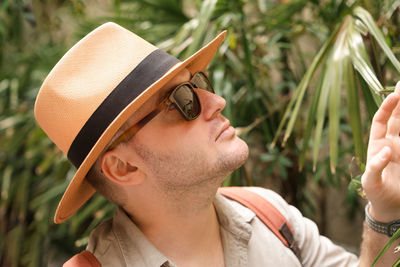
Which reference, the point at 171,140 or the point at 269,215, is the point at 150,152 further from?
the point at 269,215

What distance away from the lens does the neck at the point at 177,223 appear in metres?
1.07

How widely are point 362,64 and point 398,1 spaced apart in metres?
0.31

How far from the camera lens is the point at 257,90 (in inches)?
71.7

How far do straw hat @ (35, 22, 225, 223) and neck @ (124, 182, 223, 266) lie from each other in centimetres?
17

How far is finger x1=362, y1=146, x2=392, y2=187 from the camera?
808 millimetres

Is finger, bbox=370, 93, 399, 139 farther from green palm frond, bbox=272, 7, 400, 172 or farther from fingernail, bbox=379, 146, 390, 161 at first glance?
green palm frond, bbox=272, 7, 400, 172

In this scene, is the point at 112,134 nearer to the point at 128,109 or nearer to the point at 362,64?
the point at 128,109

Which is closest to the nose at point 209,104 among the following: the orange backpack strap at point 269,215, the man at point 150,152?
the man at point 150,152

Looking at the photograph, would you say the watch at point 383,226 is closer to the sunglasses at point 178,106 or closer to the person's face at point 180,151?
the person's face at point 180,151

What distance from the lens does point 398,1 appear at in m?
1.28

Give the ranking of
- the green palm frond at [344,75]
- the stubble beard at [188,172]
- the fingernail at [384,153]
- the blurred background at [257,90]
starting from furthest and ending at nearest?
1. the blurred background at [257,90]
2. the green palm frond at [344,75]
3. the stubble beard at [188,172]
4. the fingernail at [384,153]

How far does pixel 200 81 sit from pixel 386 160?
0.47m

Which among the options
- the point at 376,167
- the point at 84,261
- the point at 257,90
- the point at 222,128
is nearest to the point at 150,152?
the point at 222,128

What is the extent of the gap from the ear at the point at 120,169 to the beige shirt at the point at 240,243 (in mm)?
104
